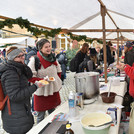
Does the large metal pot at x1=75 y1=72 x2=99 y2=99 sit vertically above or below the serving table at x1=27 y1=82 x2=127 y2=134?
above

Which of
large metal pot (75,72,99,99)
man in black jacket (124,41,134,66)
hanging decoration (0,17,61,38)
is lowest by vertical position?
large metal pot (75,72,99,99)

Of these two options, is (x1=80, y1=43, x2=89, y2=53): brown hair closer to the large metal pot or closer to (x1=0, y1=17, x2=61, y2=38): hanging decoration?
(x1=0, y1=17, x2=61, y2=38): hanging decoration

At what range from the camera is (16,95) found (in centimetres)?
172

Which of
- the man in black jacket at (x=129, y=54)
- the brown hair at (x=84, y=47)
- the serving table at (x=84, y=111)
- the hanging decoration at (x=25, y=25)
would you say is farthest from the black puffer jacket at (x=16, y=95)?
the man in black jacket at (x=129, y=54)

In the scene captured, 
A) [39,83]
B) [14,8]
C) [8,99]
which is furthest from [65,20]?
[8,99]

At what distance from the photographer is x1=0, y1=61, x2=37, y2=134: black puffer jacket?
1.70 metres

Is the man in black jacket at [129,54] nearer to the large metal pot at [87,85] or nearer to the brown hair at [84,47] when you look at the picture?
the brown hair at [84,47]

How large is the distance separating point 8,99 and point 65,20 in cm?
236

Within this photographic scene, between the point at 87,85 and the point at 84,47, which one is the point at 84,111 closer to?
the point at 87,85

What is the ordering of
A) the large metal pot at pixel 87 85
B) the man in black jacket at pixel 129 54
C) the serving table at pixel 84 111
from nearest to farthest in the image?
the serving table at pixel 84 111
the large metal pot at pixel 87 85
the man in black jacket at pixel 129 54

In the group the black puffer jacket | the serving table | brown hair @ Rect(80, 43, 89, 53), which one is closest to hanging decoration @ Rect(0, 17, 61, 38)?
the black puffer jacket

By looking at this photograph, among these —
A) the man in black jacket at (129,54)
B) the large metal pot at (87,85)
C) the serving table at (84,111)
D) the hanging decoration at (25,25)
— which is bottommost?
the serving table at (84,111)

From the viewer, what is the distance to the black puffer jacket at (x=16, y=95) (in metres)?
1.70

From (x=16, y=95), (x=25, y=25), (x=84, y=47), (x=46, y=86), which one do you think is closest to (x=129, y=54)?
(x=84, y=47)
